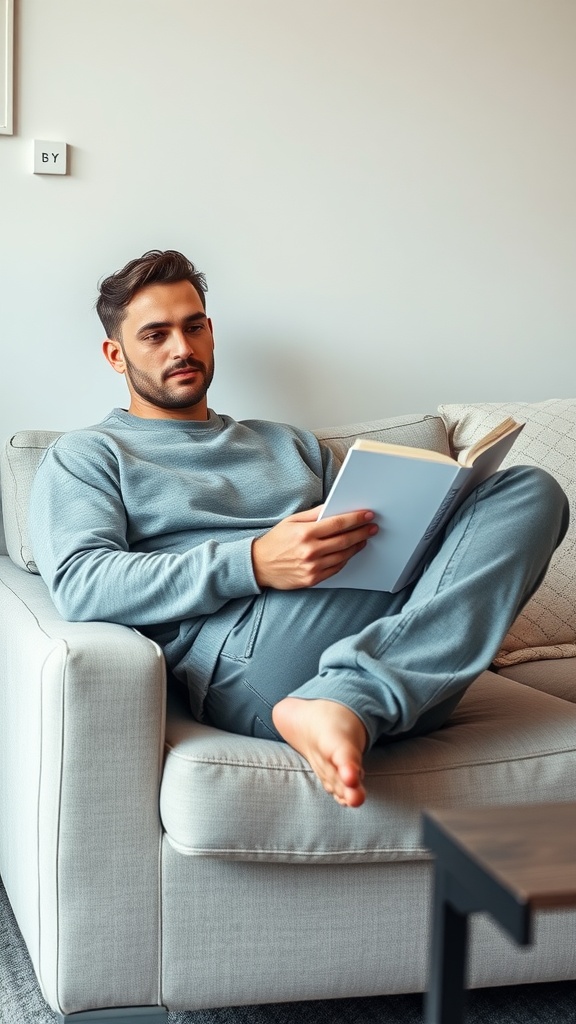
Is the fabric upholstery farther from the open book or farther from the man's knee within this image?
the man's knee

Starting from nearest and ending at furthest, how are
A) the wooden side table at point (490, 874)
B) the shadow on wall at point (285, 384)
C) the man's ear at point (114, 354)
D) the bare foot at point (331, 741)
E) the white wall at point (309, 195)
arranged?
1. the wooden side table at point (490, 874)
2. the bare foot at point (331, 741)
3. the man's ear at point (114, 354)
4. the white wall at point (309, 195)
5. the shadow on wall at point (285, 384)

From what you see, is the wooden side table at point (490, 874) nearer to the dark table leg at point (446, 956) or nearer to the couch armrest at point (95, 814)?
the dark table leg at point (446, 956)

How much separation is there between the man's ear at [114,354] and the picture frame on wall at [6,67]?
0.46m

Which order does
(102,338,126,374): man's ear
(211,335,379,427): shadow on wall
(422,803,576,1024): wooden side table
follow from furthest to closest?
1. (211,335,379,427): shadow on wall
2. (102,338,126,374): man's ear
3. (422,803,576,1024): wooden side table

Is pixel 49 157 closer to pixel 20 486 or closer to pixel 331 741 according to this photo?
pixel 20 486

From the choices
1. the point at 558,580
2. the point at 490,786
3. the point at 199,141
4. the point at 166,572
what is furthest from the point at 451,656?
the point at 199,141

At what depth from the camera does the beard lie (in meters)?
1.85

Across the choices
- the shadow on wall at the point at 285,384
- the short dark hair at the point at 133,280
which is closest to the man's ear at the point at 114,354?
the short dark hair at the point at 133,280

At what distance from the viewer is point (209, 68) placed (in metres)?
2.15

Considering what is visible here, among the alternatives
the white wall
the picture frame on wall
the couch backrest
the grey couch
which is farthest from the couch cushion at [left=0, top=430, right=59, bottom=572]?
the picture frame on wall

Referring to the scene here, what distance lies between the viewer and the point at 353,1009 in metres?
1.48

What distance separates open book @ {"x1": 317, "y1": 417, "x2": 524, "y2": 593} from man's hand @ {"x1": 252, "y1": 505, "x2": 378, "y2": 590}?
2 cm

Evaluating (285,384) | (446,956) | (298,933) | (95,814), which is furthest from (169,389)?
(446,956)

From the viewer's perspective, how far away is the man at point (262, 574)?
1259mm
